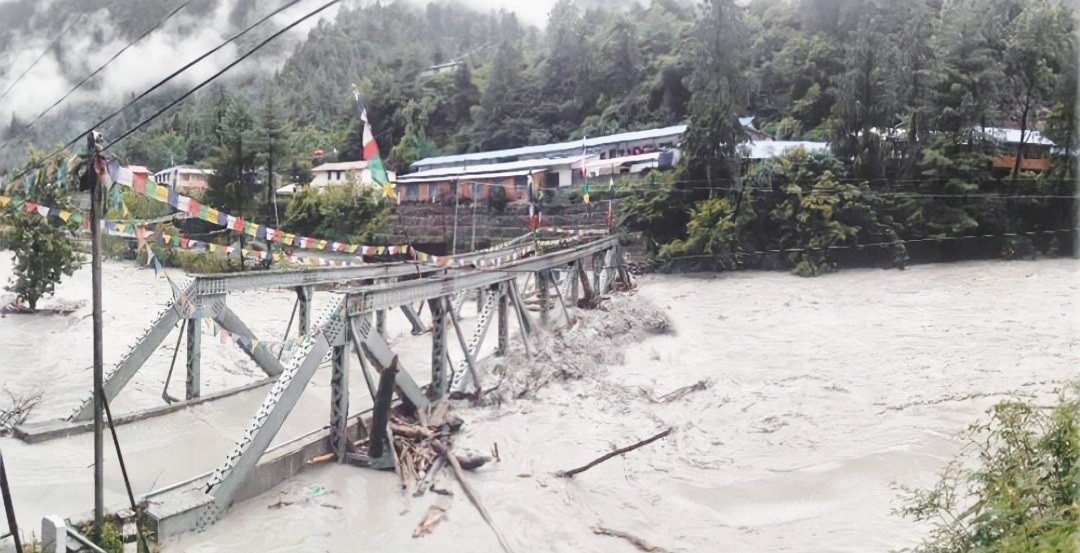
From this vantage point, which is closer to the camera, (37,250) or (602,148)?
(602,148)

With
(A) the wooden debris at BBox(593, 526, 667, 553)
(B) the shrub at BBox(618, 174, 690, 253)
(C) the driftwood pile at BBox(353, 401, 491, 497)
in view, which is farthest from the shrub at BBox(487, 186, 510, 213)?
(A) the wooden debris at BBox(593, 526, 667, 553)

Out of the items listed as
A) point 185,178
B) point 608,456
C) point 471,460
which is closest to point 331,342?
point 471,460

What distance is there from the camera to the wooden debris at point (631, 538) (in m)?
3.49

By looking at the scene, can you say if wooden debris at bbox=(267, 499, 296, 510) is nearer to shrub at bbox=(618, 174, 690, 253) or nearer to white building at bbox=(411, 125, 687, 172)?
shrub at bbox=(618, 174, 690, 253)

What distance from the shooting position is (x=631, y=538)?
142 inches

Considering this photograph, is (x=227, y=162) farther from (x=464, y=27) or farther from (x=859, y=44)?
(x=859, y=44)

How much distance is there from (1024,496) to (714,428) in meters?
1.91

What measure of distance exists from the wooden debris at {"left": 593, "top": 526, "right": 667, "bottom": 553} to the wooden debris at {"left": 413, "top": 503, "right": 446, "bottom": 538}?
2.68 ft

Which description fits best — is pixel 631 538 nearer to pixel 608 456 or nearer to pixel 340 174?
pixel 608 456

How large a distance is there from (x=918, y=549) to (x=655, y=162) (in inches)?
135

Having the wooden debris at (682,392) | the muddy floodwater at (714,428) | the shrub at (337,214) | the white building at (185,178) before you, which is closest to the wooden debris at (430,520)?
the muddy floodwater at (714,428)

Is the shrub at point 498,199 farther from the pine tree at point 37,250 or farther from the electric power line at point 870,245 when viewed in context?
the pine tree at point 37,250

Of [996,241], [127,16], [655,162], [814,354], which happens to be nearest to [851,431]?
[814,354]

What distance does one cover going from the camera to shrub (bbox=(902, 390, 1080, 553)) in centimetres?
255
